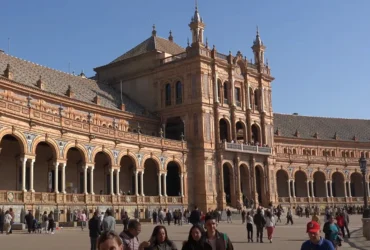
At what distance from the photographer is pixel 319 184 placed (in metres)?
78.6

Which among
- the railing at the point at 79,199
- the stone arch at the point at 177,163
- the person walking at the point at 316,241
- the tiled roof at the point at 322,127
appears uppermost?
the tiled roof at the point at 322,127

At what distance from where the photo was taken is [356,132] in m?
88.3

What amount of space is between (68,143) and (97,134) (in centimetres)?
366

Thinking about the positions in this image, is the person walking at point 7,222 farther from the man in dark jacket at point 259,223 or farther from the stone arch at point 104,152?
the man in dark jacket at point 259,223

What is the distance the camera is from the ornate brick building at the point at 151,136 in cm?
3922

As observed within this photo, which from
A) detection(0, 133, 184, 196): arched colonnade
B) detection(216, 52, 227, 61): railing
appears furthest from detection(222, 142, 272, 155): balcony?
detection(216, 52, 227, 61): railing

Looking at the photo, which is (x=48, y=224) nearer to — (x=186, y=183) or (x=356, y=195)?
(x=186, y=183)

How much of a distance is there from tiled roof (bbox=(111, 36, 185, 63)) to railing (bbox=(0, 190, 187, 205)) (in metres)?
18.6

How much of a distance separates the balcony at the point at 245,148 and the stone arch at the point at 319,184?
18199mm

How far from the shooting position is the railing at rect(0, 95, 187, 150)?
34.6 meters

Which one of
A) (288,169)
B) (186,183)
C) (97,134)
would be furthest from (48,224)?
(288,169)

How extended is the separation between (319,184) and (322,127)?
1209 centimetres

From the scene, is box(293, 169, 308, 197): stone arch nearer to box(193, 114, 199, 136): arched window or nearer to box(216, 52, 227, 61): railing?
box(216, 52, 227, 61): railing

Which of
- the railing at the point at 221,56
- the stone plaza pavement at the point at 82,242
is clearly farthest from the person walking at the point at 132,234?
the railing at the point at 221,56
